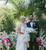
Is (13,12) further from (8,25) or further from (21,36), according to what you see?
(21,36)

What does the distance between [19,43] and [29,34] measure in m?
0.49

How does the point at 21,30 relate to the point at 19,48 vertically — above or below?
above

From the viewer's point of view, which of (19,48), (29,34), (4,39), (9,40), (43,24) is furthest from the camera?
(43,24)

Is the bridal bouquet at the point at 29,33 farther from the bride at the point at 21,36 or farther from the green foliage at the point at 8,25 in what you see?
the green foliage at the point at 8,25

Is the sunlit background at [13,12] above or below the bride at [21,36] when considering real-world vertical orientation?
above

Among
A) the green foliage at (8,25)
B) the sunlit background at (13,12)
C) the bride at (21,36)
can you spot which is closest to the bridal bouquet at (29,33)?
the bride at (21,36)

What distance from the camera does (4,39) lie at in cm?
441

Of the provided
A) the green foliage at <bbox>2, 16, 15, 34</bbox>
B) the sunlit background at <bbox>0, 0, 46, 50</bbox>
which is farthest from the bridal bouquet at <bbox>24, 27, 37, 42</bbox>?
the green foliage at <bbox>2, 16, 15, 34</bbox>

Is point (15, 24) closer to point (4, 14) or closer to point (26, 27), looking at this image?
point (4, 14)

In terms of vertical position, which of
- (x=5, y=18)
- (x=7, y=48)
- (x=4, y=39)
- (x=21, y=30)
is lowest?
(x=7, y=48)

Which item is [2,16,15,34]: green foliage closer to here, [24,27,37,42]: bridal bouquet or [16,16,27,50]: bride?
[16,16,27,50]: bride

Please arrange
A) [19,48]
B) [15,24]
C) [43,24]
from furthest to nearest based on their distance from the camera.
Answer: [15,24] < [43,24] < [19,48]

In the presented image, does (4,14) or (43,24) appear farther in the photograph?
(4,14)

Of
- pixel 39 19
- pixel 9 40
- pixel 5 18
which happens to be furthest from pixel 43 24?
pixel 5 18
